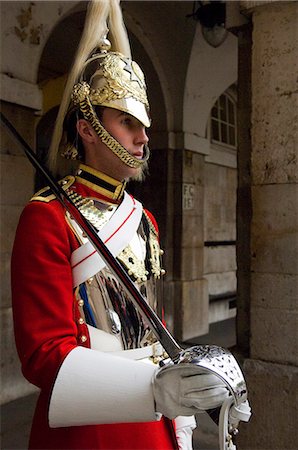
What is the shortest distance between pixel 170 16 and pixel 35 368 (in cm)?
552

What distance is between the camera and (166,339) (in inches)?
45.7

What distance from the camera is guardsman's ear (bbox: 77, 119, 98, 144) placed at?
1397 mm

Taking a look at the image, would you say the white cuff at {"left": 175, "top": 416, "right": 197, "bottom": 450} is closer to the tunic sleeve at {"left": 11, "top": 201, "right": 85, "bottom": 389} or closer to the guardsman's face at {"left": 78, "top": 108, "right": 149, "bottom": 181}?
the tunic sleeve at {"left": 11, "top": 201, "right": 85, "bottom": 389}

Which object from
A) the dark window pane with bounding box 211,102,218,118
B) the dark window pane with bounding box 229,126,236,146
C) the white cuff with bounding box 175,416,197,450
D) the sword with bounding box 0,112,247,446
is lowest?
the white cuff with bounding box 175,416,197,450

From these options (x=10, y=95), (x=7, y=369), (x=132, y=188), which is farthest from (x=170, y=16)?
(x=7, y=369)

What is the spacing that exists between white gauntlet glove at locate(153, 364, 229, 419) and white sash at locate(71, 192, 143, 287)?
1.20 ft

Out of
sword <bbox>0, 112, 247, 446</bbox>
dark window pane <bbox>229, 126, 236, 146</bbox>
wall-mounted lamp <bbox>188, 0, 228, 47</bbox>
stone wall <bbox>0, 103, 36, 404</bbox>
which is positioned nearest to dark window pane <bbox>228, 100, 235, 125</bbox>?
Result: dark window pane <bbox>229, 126, 236, 146</bbox>

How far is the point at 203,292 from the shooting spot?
22.8 feet

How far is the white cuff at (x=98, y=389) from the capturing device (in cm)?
108

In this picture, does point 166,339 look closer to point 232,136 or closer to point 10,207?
point 10,207

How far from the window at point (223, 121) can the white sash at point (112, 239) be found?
6.83 metres

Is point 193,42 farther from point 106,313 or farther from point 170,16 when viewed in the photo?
point 106,313

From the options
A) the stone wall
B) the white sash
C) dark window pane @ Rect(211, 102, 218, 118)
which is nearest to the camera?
the white sash

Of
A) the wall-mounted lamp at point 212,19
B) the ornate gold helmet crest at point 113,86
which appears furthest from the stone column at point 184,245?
the ornate gold helmet crest at point 113,86
